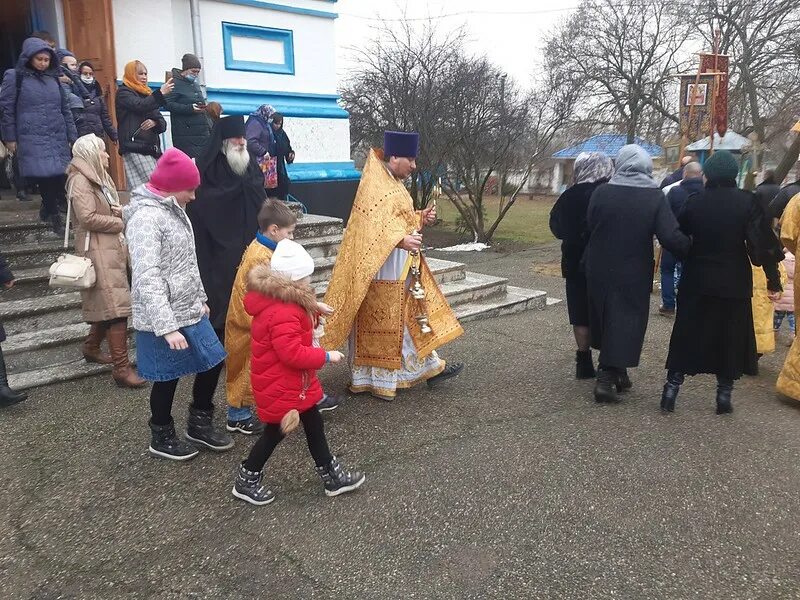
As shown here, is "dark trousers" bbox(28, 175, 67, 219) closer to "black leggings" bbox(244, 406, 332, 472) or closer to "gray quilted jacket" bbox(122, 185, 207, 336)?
"gray quilted jacket" bbox(122, 185, 207, 336)

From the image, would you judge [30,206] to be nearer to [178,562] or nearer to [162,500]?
[162,500]

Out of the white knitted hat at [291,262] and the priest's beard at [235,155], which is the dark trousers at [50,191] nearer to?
the priest's beard at [235,155]

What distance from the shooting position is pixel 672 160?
16.9 m

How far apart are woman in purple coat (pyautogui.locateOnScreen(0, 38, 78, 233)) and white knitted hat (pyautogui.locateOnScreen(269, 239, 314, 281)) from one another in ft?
13.2

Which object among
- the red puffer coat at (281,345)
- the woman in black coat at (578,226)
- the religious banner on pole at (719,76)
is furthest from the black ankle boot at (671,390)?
the religious banner on pole at (719,76)

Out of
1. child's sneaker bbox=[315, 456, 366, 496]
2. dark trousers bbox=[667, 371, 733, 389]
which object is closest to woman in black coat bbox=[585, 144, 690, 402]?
→ dark trousers bbox=[667, 371, 733, 389]

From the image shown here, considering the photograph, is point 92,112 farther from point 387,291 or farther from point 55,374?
point 387,291

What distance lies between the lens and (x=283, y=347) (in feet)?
8.46

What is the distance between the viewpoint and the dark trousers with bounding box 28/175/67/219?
5759 millimetres

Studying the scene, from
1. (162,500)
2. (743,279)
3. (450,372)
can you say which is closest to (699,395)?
(743,279)

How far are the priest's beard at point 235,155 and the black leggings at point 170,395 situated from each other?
134 cm

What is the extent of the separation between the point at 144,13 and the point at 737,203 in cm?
707

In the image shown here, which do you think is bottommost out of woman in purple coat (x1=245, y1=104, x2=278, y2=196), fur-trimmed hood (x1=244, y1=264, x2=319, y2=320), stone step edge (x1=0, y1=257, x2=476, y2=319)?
stone step edge (x1=0, y1=257, x2=476, y2=319)

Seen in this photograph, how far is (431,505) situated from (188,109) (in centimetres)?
504
